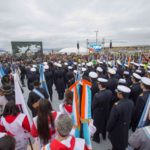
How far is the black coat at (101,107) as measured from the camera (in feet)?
15.7

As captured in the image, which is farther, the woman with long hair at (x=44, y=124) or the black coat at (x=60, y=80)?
the black coat at (x=60, y=80)

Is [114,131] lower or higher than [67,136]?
lower

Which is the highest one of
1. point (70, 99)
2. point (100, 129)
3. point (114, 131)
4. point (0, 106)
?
point (70, 99)

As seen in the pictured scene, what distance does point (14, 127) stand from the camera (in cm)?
318

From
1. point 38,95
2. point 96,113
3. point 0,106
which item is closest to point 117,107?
point 96,113

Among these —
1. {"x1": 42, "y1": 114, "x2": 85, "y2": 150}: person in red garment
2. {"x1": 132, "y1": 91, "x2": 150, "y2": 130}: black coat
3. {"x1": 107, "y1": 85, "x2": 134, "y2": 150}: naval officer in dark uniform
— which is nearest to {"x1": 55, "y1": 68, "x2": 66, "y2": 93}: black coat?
{"x1": 132, "y1": 91, "x2": 150, "y2": 130}: black coat

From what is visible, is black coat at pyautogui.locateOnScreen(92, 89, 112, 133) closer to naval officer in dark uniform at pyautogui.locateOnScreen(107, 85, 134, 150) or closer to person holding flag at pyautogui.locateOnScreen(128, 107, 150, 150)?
naval officer in dark uniform at pyautogui.locateOnScreen(107, 85, 134, 150)

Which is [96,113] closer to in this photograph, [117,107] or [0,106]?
[117,107]

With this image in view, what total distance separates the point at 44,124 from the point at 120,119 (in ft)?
5.46

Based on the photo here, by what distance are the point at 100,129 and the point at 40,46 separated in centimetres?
2497

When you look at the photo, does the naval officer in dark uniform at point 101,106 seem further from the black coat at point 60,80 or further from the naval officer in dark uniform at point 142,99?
the black coat at point 60,80

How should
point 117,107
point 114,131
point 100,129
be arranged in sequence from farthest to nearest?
point 100,129 < point 114,131 < point 117,107

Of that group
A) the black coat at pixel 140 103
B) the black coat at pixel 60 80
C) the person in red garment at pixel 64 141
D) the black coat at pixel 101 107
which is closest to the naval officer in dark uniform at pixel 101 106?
the black coat at pixel 101 107

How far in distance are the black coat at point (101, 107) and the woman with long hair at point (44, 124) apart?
5.99 ft
